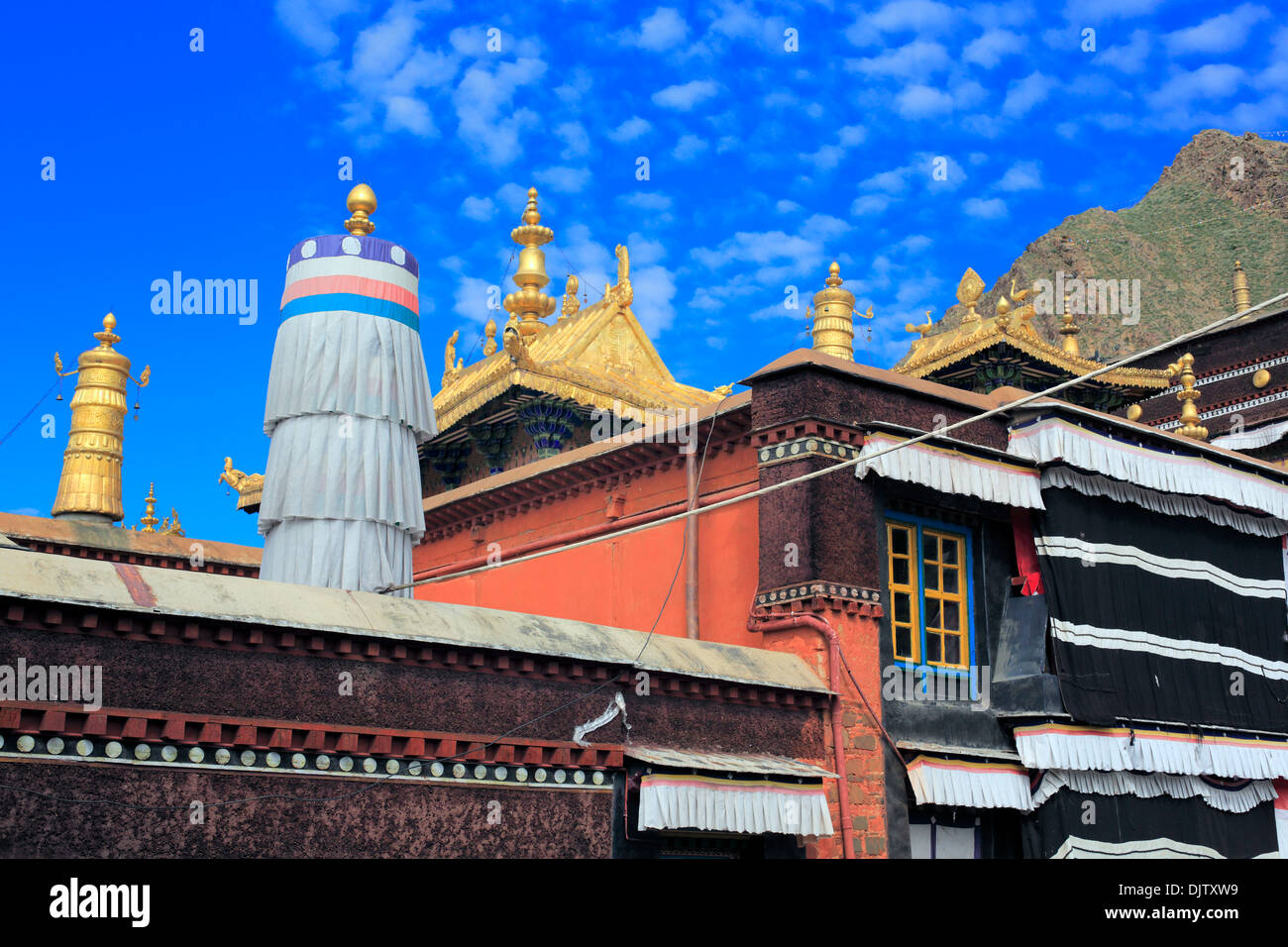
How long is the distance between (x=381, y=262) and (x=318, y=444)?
5.64 feet

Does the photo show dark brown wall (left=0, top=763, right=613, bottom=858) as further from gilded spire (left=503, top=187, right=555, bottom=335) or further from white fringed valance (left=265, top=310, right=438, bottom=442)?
gilded spire (left=503, top=187, right=555, bottom=335)

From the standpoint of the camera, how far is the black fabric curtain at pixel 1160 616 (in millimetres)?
14898

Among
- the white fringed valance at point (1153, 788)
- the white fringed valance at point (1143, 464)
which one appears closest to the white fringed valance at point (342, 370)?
the white fringed valance at point (1143, 464)

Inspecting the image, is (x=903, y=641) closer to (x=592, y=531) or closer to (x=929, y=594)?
(x=929, y=594)

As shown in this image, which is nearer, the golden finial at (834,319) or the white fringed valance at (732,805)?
the white fringed valance at (732,805)

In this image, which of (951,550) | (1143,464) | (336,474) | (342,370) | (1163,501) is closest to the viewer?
(336,474)

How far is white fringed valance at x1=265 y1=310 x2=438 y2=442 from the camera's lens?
38.1 feet

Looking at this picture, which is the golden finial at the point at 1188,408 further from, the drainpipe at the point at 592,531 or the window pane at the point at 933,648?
the drainpipe at the point at 592,531

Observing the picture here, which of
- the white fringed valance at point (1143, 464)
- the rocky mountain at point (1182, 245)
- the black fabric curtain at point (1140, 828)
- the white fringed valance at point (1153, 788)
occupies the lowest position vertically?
the black fabric curtain at point (1140, 828)

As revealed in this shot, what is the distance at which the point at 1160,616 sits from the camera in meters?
16.0

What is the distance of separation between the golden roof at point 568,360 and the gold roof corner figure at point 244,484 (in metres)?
3.36

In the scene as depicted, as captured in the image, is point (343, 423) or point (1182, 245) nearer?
point (343, 423)

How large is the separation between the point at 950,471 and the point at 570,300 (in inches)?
528

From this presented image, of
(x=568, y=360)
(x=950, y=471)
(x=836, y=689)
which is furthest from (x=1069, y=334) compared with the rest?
(x=836, y=689)
